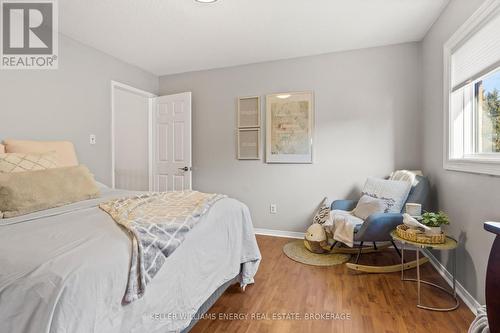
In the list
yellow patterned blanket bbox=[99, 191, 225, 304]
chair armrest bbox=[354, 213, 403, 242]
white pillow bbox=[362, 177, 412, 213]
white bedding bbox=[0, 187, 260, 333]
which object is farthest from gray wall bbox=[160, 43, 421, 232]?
white bedding bbox=[0, 187, 260, 333]

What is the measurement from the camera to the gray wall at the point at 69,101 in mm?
2352

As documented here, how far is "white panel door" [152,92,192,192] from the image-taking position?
12.5 ft

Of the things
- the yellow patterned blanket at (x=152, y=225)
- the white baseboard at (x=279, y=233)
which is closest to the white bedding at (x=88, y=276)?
the yellow patterned blanket at (x=152, y=225)

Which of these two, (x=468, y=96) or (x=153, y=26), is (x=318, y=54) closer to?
(x=468, y=96)

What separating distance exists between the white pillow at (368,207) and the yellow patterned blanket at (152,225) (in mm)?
1587

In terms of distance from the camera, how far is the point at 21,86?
239 cm

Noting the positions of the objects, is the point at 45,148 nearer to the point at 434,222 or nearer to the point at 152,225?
the point at 152,225

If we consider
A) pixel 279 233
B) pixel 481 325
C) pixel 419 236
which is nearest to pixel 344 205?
pixel 279 233

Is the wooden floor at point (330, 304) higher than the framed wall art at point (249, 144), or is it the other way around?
the framed wall art at point (249, 144)

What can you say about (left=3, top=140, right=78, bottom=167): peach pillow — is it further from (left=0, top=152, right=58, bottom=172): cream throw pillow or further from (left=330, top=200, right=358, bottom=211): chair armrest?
(left=330, top=200, right=358, bottom=211): chair armrest

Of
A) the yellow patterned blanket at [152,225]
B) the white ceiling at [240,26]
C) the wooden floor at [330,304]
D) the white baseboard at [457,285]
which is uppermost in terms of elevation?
the white ceiling at [240,26]

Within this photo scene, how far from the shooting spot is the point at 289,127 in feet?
11.3

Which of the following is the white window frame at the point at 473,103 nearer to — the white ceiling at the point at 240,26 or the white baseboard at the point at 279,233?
the white ceiling at the point at 240,26

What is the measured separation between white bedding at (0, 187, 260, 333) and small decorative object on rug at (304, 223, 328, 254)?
1432 mm
